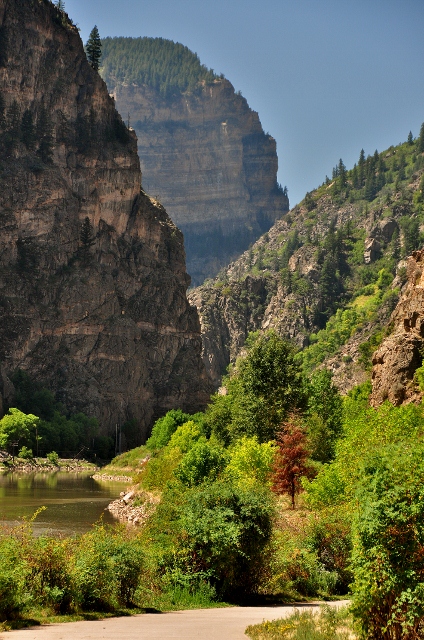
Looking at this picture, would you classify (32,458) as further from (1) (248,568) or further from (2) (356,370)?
(1) (248,568)

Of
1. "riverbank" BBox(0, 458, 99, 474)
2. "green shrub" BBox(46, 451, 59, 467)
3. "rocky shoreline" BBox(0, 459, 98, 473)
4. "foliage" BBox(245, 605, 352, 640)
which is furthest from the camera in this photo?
"green shrub" BBox(46, 451, 59, 467)

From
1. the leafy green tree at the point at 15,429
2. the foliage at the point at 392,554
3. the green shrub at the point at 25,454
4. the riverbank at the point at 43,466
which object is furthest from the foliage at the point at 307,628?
the leafy green tree at the point at 15,429

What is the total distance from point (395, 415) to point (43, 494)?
57.0 metres

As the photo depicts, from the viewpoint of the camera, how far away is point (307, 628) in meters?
27.4

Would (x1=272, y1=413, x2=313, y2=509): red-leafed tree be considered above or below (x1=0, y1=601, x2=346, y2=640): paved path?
above

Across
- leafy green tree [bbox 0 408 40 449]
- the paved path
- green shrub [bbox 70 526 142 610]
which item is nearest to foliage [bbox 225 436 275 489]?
green shrub [bbox 70 526 142 610]

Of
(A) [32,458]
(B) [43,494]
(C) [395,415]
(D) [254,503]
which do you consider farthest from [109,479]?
(D) [254,503]

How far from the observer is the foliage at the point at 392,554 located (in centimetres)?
2330

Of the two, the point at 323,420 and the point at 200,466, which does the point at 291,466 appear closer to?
the point at 200,466

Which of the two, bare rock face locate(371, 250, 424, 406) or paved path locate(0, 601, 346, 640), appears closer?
paved path locate(0, 601, 346, 640)

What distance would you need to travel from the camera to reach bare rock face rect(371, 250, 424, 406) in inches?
2589

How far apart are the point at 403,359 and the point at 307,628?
4139 centimetres

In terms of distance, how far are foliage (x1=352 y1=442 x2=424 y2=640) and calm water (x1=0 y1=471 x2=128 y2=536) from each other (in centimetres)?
2786

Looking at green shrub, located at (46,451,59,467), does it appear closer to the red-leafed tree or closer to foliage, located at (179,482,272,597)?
the red-leafed tree
